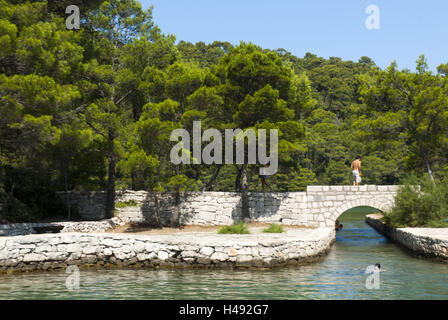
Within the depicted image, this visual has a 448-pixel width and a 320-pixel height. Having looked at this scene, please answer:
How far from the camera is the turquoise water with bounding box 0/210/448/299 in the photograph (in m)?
13.4

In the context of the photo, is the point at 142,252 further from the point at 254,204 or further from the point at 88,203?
the point at 88,203

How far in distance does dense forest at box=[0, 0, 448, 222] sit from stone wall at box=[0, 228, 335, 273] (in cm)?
477

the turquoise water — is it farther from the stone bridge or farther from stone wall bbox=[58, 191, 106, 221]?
stone wall bbox=[58, 191, 106, 221]

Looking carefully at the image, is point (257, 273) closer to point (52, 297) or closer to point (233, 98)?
point (52, 297)

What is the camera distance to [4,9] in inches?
809

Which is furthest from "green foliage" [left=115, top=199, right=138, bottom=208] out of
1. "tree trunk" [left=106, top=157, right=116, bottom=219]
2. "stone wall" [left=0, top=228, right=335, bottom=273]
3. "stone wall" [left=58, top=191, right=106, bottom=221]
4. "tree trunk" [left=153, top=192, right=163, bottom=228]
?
"stone wall" [left=0, top=228, right=335, bottom=273]

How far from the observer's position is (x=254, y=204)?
28.0m

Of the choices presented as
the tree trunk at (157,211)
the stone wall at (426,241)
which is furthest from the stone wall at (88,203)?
the stone wall at (426,241)

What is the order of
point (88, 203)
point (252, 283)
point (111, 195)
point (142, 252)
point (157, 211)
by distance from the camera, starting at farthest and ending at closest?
point (88, 203)
point (111, 195)
point (157, 211)
point (142, 252)
point (252, 283)

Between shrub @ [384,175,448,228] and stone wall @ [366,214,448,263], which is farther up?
shrub @ [384,175,448,228]

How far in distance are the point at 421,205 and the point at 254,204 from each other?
921 cm

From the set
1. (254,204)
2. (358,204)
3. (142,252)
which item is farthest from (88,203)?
(358,204)

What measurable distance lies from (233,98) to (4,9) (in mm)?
13171

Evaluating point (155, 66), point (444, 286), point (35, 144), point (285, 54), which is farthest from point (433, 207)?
point (285, 54)
